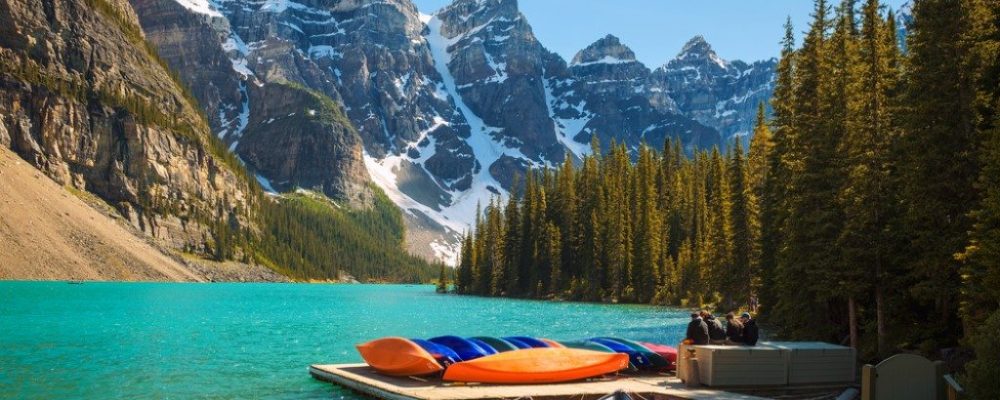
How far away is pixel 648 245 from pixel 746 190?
34.4 meters

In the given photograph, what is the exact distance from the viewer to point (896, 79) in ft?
105

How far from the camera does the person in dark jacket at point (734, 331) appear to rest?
23922 millimetres

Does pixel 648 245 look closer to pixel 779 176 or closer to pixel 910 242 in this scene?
pixel 779 176

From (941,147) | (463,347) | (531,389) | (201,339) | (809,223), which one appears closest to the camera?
(531,389)

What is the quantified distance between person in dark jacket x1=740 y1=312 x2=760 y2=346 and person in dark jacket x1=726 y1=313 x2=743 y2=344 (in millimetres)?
192

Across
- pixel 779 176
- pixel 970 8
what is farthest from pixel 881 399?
pixel 779 176

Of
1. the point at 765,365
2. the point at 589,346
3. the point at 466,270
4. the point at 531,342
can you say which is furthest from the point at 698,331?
the point at 466,270

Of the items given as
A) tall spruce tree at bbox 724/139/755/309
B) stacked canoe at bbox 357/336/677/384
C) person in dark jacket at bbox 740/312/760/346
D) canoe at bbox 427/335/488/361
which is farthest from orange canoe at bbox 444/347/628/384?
tall spruce tree at bbox 724/139/755/309

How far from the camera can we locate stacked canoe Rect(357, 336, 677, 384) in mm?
24359

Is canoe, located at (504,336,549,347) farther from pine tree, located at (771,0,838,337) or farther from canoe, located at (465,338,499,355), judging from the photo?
pine tree, located at (771,0,838,337)

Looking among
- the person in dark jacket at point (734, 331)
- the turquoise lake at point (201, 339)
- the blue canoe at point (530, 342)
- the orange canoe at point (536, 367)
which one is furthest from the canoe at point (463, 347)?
the person in dark jacket at point (734, 331)

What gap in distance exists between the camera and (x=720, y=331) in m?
24.0

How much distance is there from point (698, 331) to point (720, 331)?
3.43 feet

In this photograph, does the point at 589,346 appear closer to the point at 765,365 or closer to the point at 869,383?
the point at 765,365
